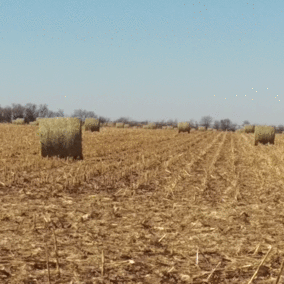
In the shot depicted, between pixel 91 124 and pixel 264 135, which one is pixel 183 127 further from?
pixel 264 135

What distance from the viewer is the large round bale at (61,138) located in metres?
14.6

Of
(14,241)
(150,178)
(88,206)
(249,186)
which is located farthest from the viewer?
(150,178)

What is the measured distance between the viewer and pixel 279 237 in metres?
6.27

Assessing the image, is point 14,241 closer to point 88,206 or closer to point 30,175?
point 88,206

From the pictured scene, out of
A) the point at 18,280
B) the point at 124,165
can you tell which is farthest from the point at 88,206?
the point at 124,165

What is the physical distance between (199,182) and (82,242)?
5.81 m

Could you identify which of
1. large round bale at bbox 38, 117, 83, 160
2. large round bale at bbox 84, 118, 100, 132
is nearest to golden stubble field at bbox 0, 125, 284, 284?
large round bale at bbox 38, 117, 83, 160

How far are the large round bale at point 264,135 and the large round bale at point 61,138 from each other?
15869mm

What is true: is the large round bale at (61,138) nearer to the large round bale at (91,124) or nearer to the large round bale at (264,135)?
the large round bale at (264,135)

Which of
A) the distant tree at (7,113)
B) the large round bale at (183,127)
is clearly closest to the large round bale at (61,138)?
the large round bale at (183,127)

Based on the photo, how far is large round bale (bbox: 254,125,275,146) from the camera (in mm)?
27203

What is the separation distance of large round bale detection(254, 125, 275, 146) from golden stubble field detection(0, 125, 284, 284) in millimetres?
15378

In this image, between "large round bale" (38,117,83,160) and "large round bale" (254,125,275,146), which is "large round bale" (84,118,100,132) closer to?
"large round bale" (254,125,275,146)

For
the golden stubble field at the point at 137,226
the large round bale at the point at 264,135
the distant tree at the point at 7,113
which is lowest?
the golden stubble field at the point at 137,226
